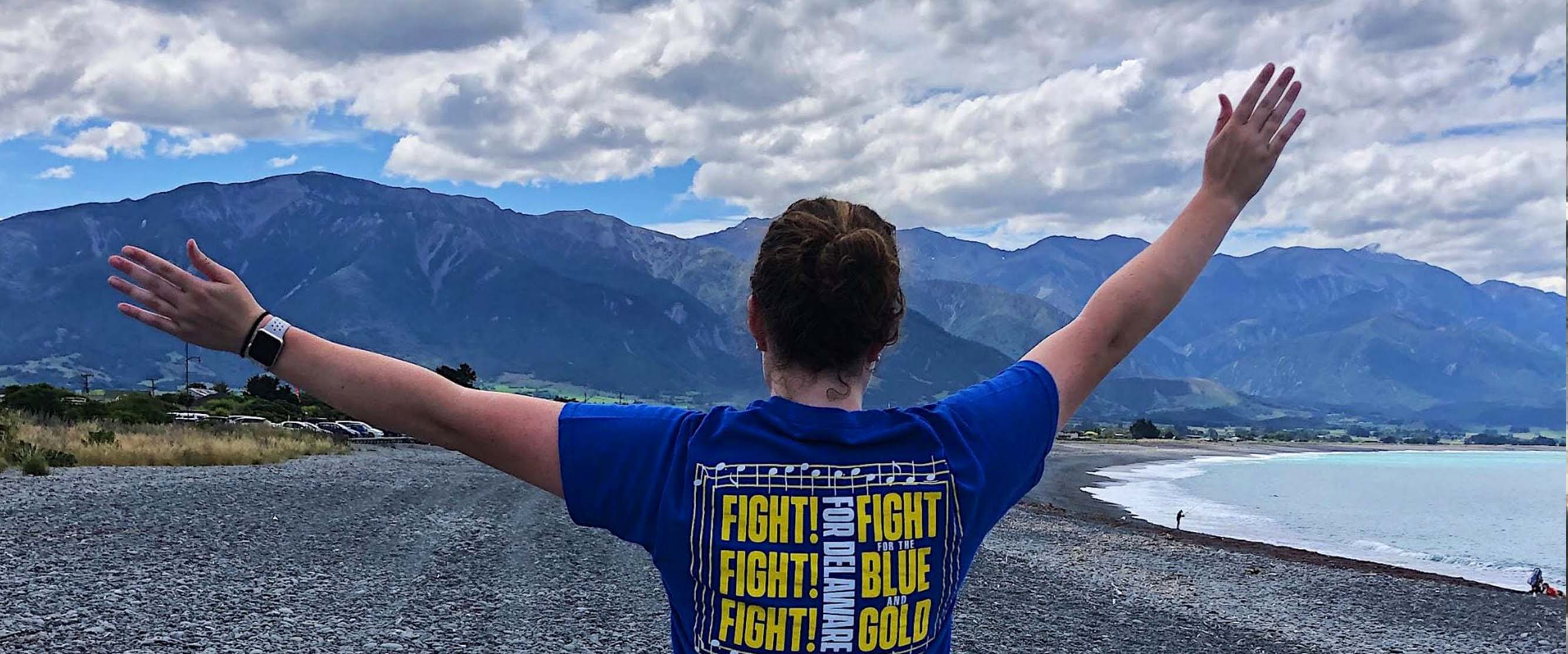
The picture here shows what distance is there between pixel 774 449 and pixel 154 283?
115cm

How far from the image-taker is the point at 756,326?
217 cm

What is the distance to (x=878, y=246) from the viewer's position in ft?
6.71

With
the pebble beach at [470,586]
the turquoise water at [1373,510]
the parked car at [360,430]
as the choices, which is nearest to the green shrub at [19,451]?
the pebble beach at [470,586]

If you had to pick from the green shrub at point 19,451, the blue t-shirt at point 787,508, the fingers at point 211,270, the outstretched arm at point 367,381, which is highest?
the fingers at point 211,270

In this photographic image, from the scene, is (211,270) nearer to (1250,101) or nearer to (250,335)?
(250,335)

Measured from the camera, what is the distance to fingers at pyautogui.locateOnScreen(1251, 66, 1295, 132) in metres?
2.41

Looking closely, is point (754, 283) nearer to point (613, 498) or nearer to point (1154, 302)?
point (613, 498)

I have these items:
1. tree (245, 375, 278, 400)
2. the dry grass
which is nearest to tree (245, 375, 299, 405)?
tree (245, 375, 278, 400)

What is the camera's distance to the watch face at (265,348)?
205 cm

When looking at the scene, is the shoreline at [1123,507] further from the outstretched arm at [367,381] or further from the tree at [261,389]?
the tree at [261,389]

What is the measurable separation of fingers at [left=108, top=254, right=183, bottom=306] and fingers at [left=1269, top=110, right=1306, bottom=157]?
221 centimetres

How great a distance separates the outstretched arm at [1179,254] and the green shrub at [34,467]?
78.6ft

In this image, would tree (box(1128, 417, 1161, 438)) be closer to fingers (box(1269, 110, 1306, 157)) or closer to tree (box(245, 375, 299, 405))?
tree (box(245, 375, 299, 405))

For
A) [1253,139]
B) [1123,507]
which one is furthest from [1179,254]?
[1123,507]
